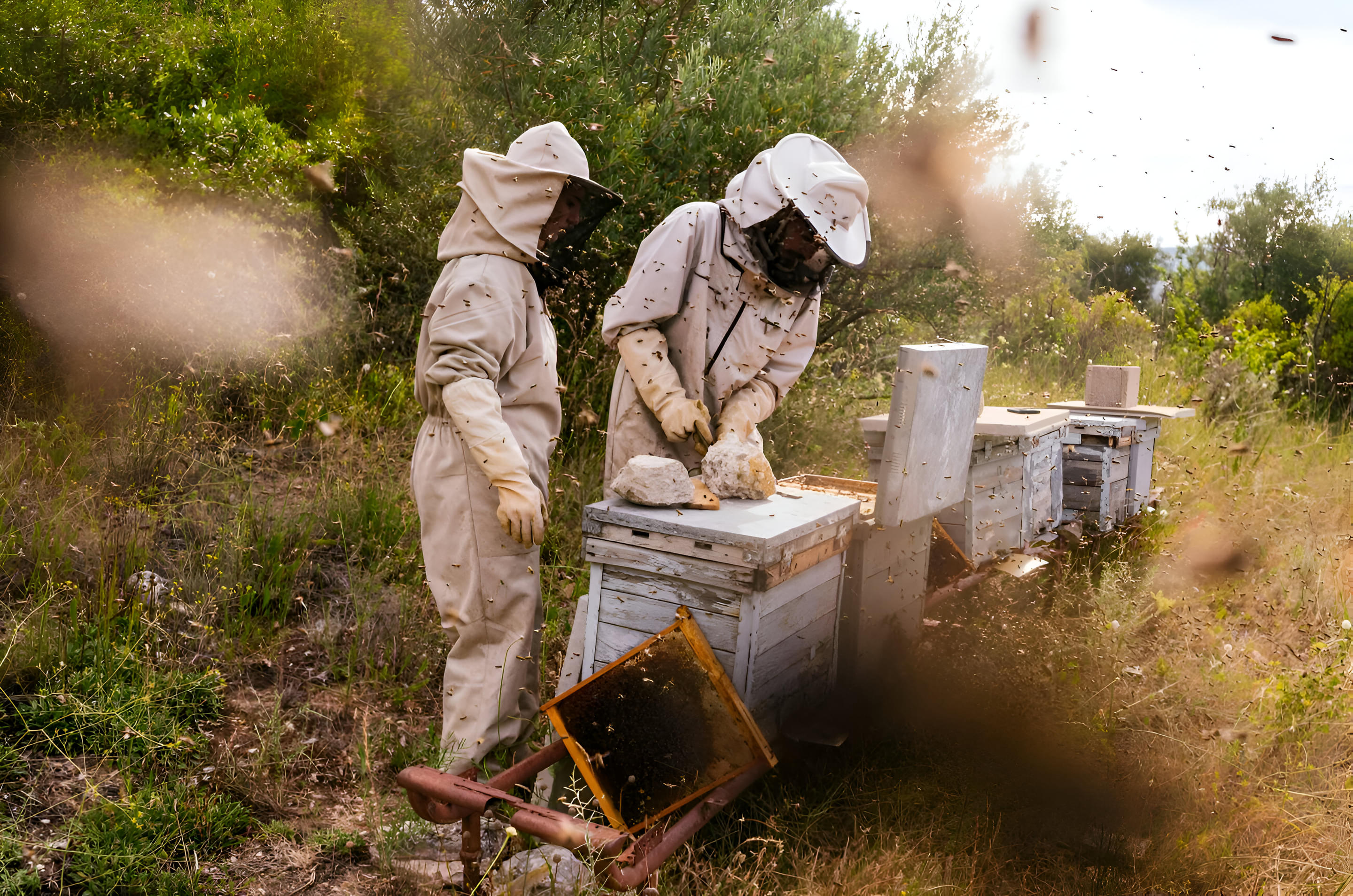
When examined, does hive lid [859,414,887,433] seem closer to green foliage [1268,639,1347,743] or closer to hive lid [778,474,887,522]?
hive lid [778,474,887,522]

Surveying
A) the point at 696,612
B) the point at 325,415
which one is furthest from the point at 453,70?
the point at 696,612

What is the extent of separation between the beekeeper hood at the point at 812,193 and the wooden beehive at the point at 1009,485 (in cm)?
118

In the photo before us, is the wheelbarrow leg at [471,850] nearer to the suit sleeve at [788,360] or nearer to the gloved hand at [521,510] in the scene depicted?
the gloved hand at [521,510]

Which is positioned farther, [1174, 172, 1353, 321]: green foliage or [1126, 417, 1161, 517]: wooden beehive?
[1174, 172, 1353, 321]: green foliage

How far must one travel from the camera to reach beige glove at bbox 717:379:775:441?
3275 mm

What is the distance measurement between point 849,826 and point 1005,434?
1927 mm

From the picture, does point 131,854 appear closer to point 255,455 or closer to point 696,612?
point 696,612

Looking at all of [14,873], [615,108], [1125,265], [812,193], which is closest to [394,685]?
[14,873]

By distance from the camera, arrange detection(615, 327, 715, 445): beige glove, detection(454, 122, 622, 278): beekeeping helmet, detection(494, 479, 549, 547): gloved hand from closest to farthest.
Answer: detection(494, 479, 549, 547): gloved hand → detection(454, 122, 622, 278): beekeeping helmet → detection(615, 327, 715, 445): beige glove

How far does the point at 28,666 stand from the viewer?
3170 mm

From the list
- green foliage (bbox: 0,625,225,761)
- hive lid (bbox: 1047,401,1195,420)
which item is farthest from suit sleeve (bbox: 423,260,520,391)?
hive lid (bbox: 1047,401,1195,420)

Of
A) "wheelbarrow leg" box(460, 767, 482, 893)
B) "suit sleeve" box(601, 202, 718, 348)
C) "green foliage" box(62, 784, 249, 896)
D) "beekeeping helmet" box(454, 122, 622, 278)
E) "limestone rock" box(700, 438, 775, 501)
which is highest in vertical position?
"beekeeping helmet" box(454, 122, 622, 278)

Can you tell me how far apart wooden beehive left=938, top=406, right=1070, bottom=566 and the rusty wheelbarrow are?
1706mm

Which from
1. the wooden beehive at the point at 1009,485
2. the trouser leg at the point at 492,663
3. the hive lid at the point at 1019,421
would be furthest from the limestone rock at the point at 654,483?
the wooden beehive at the point at 1009,485
